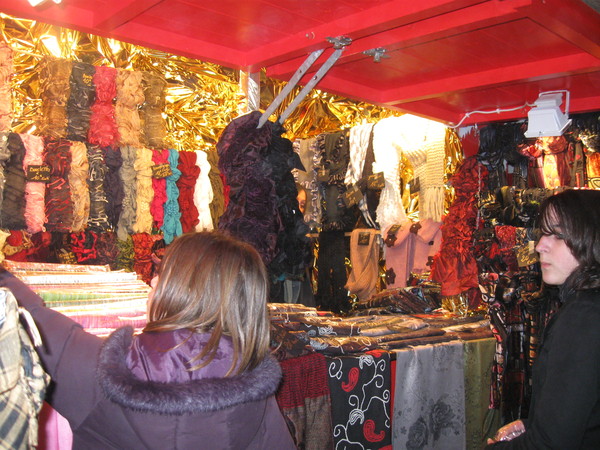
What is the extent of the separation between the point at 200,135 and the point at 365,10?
4311mm

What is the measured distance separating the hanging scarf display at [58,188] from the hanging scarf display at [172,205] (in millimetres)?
926

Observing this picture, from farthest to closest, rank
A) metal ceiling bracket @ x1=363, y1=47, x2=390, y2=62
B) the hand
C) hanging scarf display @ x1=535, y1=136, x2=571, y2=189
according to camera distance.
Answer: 1. hanging scarf display @ x1=535, y1=136, x2=571, y2=189
2. metal ceiling bracket @ x1=363, y1=47, x2=390, y2=62
3. the hand

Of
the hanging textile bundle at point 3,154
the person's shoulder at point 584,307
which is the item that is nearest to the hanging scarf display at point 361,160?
the hanging textile bundle at point 3,154

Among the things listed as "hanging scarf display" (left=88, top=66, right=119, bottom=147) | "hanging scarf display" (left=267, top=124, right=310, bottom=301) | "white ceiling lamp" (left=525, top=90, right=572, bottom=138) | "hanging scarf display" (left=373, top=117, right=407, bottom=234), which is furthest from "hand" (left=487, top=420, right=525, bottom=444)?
"hanging scarf display" (left=88, top=66, right=119, bottom=147)

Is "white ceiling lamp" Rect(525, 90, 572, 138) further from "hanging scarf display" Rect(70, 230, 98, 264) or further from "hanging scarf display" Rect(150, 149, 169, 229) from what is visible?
"hanging scarf display" Rect(70, 230, 98, 264)

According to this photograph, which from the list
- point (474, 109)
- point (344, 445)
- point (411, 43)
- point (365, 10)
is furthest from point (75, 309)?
point (474, 109)

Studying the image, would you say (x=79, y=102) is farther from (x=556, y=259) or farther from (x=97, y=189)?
(x=556, y=259)

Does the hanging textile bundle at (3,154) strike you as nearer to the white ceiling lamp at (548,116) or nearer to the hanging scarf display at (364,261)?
the hanging scarf display at (364,261)

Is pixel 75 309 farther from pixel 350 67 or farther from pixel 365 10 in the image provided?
pixel 350 67

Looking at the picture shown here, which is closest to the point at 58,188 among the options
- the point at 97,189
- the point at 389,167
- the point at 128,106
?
the point at 97,189

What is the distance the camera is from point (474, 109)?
452cm

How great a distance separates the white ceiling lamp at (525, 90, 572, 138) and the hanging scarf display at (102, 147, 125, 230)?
3.65 metres

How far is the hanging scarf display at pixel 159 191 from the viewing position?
559cm

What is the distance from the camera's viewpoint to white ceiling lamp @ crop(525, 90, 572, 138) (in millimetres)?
3902
